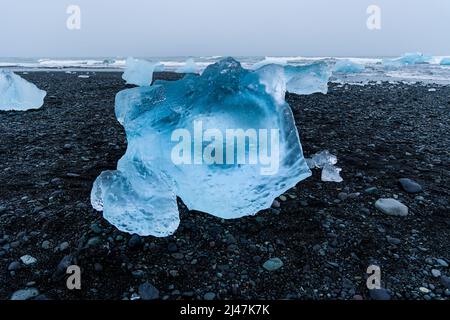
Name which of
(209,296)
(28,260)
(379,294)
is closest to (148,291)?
(209,296)

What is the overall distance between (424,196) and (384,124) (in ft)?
8.91

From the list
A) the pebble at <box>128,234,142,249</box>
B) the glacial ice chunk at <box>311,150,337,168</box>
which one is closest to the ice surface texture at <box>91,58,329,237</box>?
the pebble at <box>128,234,142,249</box>

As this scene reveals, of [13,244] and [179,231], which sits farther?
[179,231]

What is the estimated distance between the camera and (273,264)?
2.21m

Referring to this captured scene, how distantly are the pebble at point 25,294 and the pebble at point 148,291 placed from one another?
0.58 metres

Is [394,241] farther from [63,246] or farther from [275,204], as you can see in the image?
[63,246]

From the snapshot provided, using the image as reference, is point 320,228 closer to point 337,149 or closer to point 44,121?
point 337,149

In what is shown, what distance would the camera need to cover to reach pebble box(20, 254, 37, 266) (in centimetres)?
217

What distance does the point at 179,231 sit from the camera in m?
2.52

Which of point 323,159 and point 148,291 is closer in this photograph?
point 148,291

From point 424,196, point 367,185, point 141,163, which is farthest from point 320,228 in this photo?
point 141,163

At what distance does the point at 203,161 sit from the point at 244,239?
0.63 metres

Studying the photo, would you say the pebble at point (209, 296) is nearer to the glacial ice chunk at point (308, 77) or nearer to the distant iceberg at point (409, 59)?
the glacial ice chunk at point (308, 77)
